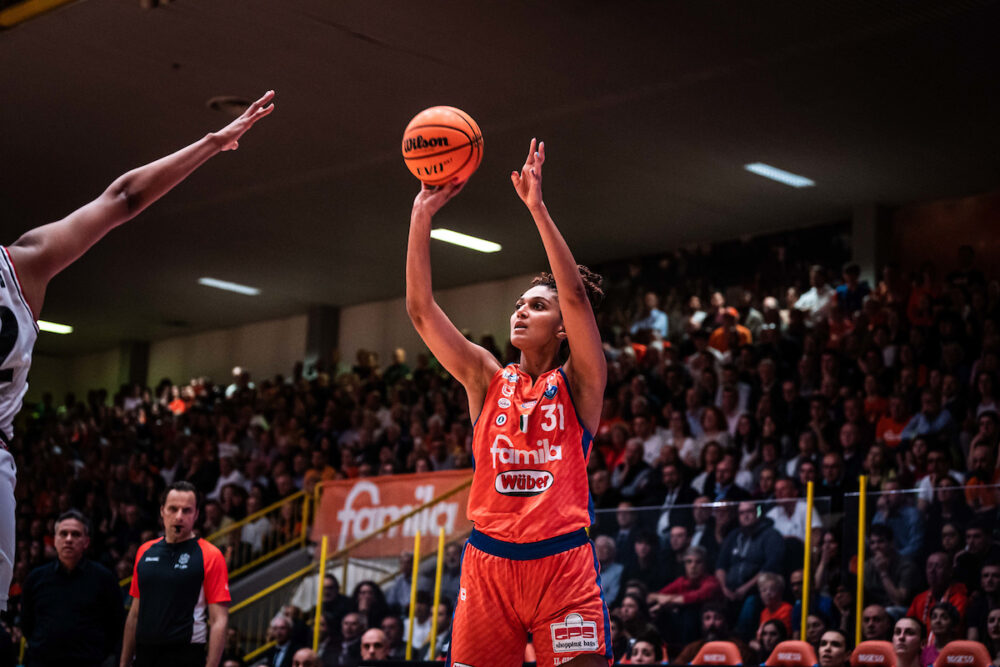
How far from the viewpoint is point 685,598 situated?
28.6 ft

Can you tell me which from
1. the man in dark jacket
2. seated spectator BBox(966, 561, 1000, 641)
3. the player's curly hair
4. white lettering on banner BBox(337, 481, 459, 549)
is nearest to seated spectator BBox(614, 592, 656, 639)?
the man in dark jacket

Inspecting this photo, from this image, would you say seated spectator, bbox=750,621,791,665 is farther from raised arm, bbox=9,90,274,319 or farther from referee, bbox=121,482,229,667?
raised arm, bbox=9,90,274,319

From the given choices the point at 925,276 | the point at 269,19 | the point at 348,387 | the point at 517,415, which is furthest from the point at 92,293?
the point at 517,415

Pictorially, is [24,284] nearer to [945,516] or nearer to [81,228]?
[81,228]

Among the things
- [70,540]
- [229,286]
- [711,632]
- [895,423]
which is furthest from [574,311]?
[229,286]

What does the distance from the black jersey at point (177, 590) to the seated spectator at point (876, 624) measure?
4.24 m

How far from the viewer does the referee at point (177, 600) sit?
22.2ft

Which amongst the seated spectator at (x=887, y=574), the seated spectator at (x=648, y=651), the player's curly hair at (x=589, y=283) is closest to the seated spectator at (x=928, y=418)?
the seated spectator at (x=887, y=574)

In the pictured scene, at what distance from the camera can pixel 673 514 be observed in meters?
9.08

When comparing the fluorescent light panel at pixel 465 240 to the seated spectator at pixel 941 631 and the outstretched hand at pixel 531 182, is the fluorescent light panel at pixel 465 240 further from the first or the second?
the outstretched hand at pixel 531 182

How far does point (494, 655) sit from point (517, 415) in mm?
820

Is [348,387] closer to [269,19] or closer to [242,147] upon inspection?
[242,147]

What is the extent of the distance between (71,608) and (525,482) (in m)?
4.04

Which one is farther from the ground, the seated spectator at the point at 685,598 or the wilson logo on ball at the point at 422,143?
the wilson logo on ball at the point at 422,143
